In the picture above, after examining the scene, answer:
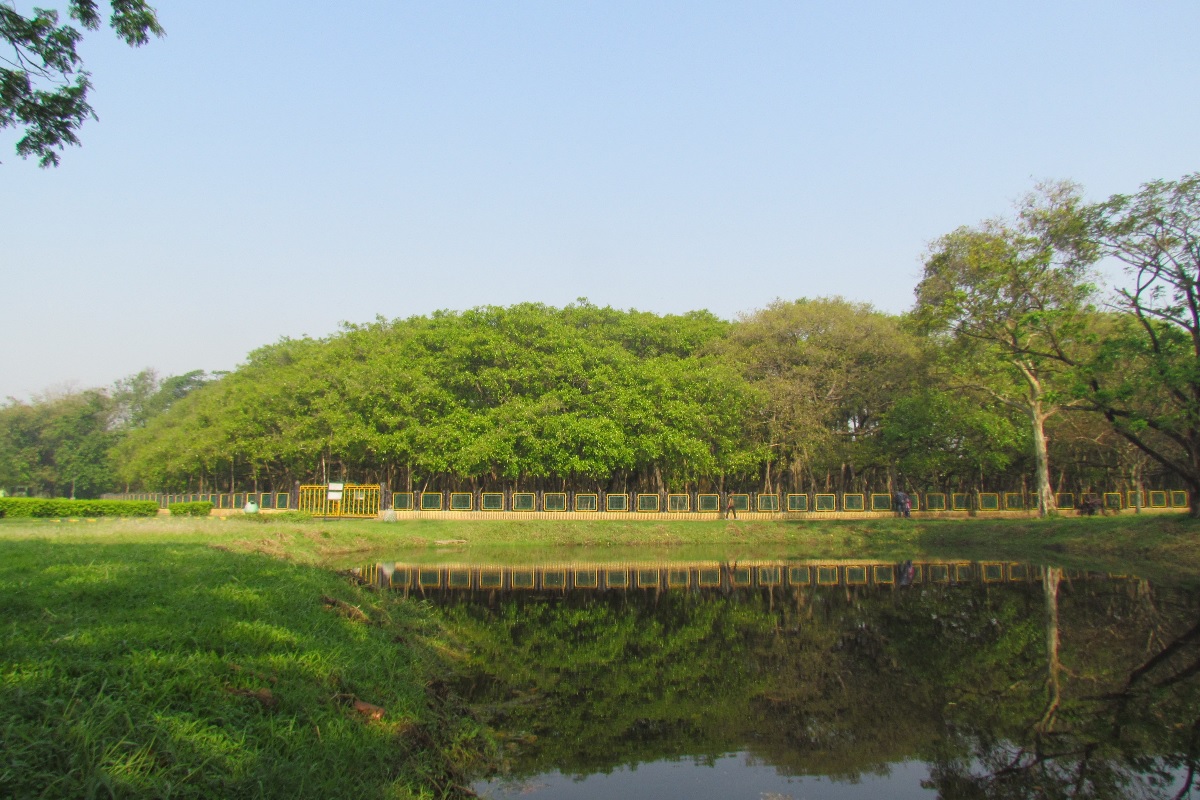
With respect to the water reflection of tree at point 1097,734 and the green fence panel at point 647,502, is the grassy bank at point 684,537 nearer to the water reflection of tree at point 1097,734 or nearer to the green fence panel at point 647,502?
the green fence panel at point 647,502

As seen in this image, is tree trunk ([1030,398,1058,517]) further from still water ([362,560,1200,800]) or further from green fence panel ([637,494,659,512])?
green fence panel ([637,494,659,512])

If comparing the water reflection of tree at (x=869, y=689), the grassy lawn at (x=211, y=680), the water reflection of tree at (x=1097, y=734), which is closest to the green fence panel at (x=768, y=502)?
the water reflection of tree at (x=869, y=689)

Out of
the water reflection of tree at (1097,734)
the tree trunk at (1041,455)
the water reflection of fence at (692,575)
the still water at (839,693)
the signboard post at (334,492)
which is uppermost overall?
the tree trunk at (1041,455)

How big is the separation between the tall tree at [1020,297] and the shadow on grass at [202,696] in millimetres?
22017

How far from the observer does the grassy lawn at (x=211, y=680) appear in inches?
175

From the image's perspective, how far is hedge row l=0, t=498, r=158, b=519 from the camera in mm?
28219

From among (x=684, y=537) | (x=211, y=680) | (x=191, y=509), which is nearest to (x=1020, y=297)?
(x=684, y=537)

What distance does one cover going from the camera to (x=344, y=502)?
36312mm

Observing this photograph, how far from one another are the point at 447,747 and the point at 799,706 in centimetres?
386

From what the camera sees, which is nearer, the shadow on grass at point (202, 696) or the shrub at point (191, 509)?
the shadow on grass at point (202, 696)

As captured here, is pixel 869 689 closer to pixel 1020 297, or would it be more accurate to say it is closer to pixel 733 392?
pixel 1020 297

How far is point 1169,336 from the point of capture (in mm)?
23219

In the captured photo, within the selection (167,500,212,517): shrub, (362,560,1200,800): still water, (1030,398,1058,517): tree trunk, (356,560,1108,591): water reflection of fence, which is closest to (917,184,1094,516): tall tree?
(1030,398,1058,517): tree trunk

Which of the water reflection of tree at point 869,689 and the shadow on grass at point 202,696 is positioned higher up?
the shadow on grass at point 202,696
